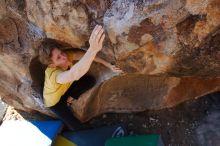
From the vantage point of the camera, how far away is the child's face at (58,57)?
300 cm

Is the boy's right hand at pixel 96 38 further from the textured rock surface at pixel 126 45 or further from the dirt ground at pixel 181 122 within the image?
the dirt ground at pixel 181 122

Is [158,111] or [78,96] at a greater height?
[78,96]

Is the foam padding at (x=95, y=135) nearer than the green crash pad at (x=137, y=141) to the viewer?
No

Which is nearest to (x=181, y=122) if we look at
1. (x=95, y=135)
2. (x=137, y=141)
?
(x=137, y=141)

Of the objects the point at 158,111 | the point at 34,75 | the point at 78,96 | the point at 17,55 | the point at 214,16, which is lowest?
the point at 158,111

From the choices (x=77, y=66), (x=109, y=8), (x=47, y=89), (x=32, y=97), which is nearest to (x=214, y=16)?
(x=109, y=8)

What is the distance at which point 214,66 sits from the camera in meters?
2.67

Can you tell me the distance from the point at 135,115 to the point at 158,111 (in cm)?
20

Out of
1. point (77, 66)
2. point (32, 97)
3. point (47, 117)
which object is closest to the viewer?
point (77, 66)

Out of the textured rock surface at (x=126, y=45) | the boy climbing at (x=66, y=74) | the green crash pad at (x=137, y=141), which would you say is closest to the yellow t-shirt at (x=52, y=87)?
the boy climbing at (x=66, y=74)

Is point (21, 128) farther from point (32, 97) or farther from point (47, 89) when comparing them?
point (47, 89)

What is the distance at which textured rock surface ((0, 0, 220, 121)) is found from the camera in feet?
7.99

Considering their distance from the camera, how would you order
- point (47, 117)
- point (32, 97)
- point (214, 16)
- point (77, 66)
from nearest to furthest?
point (214, 16)
point (77, 66)
point (32, 97)
point (47, 117)

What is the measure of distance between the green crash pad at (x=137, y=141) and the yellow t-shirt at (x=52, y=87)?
1.70 ft
